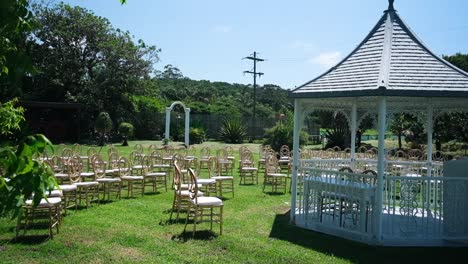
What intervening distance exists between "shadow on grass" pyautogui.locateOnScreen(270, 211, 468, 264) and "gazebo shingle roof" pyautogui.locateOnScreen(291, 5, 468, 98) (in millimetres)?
2609

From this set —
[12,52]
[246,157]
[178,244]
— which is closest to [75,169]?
[178,244]

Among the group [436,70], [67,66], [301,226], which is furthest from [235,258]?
[67,66]

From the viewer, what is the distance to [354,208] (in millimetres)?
8844

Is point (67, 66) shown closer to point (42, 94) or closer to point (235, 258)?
point (42, 94)

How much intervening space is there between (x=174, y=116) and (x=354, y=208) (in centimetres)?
2907

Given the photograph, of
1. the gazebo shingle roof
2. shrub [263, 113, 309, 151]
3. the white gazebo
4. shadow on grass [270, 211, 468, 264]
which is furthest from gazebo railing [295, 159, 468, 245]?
shrub [263, 113, 309, 151]

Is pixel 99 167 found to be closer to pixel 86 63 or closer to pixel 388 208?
pixel 388 208

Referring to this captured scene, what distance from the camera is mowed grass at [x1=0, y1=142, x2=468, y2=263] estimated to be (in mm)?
6422

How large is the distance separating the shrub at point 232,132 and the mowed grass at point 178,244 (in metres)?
25.6

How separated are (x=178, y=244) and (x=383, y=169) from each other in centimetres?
377

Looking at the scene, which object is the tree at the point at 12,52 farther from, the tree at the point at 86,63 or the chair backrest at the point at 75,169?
the tree at the point at 86,63

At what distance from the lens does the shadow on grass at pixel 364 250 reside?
270 inches

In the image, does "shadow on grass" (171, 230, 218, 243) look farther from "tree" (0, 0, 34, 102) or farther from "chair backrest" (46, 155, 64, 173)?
"tree" (0, 0, 34, 102)

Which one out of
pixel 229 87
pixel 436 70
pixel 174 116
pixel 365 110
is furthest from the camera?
pixel 229 87
